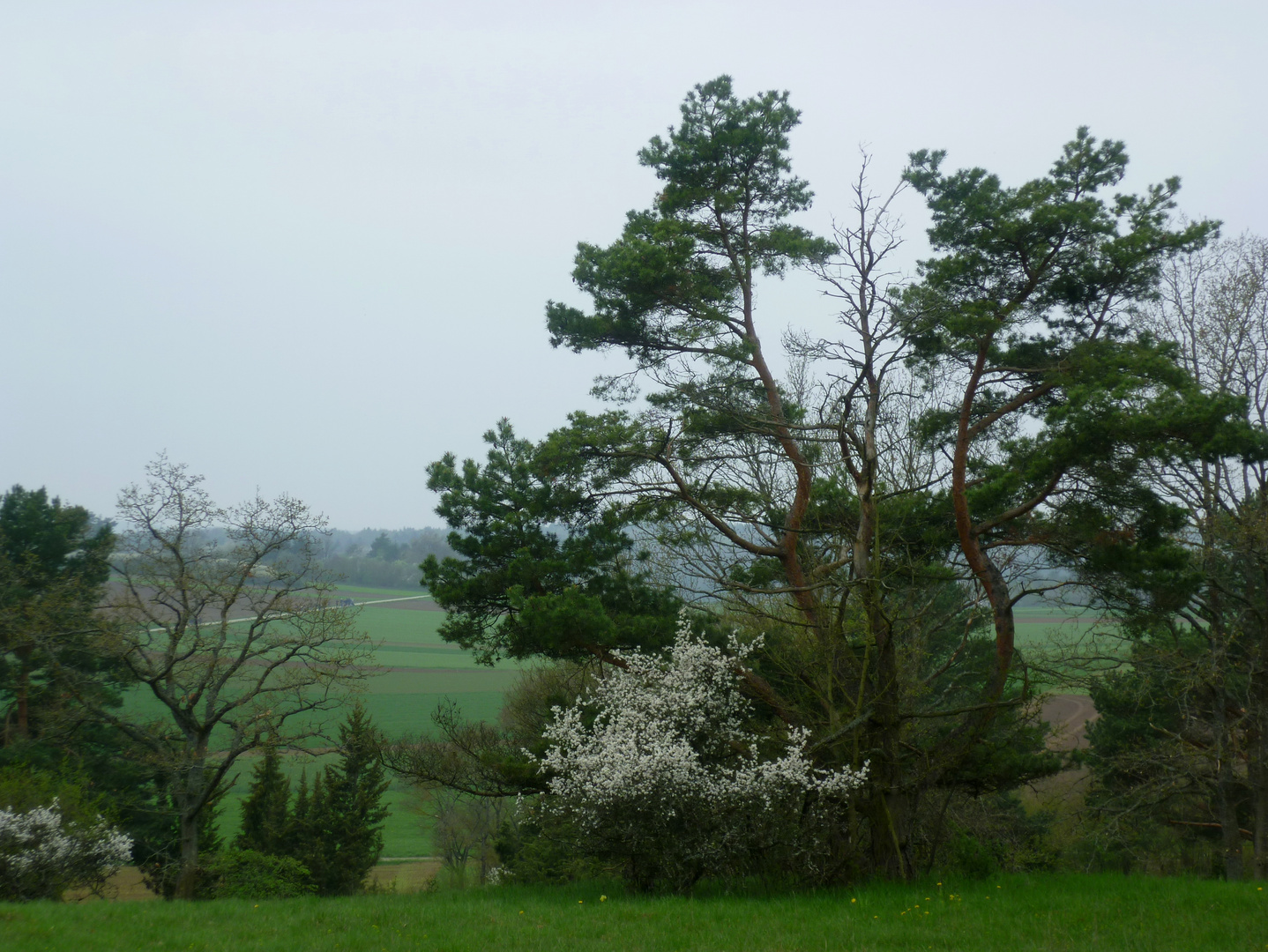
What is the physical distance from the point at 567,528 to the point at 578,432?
1.90 metres

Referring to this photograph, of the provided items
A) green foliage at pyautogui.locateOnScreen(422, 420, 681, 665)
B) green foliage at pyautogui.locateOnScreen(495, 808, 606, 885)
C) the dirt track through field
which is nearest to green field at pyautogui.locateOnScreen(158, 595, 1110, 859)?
the dirt track through field

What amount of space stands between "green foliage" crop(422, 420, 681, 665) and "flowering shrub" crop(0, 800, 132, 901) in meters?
6.34

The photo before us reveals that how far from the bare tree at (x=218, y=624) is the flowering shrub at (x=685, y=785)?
8.31m

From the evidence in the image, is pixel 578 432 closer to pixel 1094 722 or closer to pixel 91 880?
pixel 91 880

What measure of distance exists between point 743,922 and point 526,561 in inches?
268

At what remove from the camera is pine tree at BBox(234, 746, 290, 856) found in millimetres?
26578

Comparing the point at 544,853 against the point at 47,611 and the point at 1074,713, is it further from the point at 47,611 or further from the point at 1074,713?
the point at 1074,713

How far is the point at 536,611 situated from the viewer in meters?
11.9

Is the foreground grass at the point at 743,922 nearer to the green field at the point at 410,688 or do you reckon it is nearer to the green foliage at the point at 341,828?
the green foliage at the point at 341,828

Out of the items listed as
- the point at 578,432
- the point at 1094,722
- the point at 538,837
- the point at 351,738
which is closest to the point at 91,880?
the point at 351,738

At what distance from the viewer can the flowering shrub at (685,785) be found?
29.1 feet

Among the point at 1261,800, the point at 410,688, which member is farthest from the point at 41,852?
the point at 410,688

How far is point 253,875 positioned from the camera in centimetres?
1485

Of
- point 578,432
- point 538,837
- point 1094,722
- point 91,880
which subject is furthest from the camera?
point 1094,722
